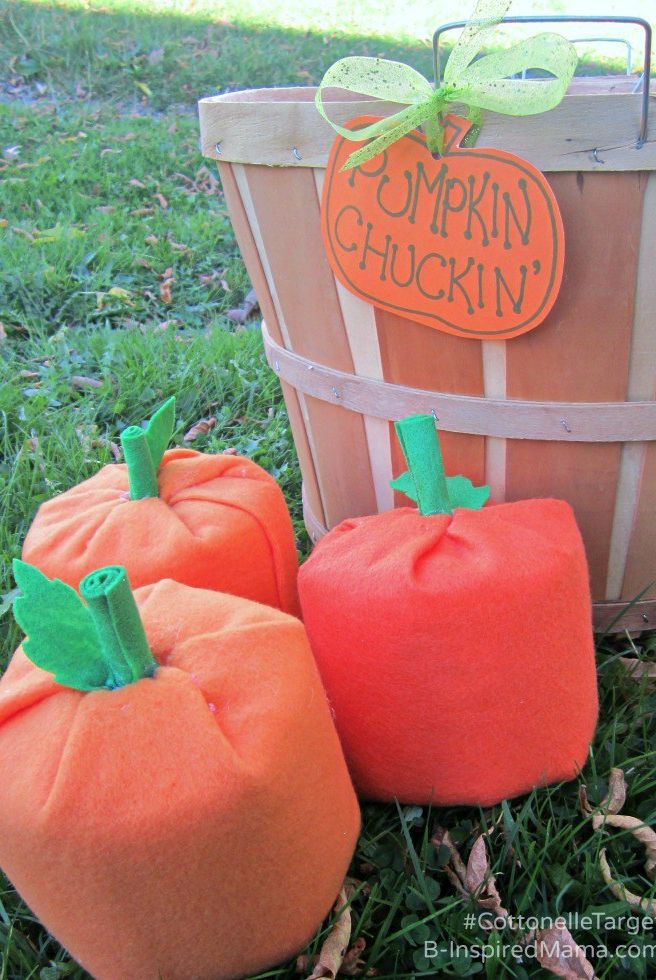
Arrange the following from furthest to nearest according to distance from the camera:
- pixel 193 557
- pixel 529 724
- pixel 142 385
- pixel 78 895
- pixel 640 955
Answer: pixel 142 385, pixel 193 557, pixel 529 724, pixel 640 955, pixel 78 895

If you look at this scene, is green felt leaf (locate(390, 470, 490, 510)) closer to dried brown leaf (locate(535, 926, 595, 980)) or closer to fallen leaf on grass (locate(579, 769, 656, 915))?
fallen leaf on grass (locate(579, 769, 656, 915))

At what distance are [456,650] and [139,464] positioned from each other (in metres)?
0.54

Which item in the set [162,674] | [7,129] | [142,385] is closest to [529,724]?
[162,674]

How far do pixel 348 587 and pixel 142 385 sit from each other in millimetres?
1374

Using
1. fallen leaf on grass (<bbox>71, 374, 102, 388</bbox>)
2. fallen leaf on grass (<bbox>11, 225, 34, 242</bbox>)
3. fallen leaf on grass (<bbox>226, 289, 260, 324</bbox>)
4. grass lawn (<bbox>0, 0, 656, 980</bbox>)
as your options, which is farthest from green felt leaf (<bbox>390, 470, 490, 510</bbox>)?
fallen leaf on grass (<bbox>11, 225, 34, 242</bbox>)

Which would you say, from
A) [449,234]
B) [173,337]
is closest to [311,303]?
[449,234]

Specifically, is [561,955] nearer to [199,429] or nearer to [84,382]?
[199,429]

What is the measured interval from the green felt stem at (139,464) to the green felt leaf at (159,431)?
16mm

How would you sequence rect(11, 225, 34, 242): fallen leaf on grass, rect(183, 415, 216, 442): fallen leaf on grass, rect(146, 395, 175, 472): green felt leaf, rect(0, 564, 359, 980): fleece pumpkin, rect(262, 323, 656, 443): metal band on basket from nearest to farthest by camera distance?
rect(0, 564, 359, 980): fleece pumpkin < rect(262, 323, 656, 443): metal band on basket < rect(146, 395, 175, 472): green felt leaf < rect(183, 415, 216, 442): fallen leaf on grass < rect(11, 225, 34, 242): fallen leaf on grass

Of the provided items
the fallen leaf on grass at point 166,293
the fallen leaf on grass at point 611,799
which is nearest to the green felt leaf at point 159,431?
the fallen leaf on grass at point 611,799

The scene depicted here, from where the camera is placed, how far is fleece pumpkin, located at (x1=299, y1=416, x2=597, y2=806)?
39.9 inches

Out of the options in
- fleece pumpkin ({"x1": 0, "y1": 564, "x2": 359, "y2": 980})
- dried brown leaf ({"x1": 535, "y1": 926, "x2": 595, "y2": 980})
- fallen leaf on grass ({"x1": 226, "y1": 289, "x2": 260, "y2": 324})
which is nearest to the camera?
fleece pumpkin ({"x1": 0, "y1": 564, "x2": 359, "y2": 980})

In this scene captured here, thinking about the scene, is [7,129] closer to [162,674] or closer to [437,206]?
Answer: [437,206]

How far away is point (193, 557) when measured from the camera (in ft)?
3.88
